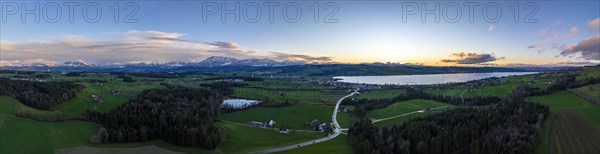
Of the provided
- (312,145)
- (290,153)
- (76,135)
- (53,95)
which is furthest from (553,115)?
(53,95)

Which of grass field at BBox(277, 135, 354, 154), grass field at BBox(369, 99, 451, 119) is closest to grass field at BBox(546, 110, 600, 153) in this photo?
grass field at BBox(277, 135, 354, 154)

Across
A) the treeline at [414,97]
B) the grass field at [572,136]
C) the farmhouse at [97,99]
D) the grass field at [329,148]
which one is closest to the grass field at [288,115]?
the treeline at [414,97]

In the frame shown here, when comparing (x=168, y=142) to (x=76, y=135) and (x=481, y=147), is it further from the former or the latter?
(x=481, y=147)

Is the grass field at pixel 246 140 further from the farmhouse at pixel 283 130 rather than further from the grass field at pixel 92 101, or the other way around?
the grass field at pixel 92 101

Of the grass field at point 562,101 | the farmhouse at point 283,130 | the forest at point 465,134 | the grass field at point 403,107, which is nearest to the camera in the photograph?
the forest at point 465,134

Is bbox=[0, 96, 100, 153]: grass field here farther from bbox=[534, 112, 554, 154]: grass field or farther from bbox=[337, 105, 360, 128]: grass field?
bbox=[534, 112, 554, 154]: grass field

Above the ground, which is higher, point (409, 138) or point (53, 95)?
point (53, 95)
